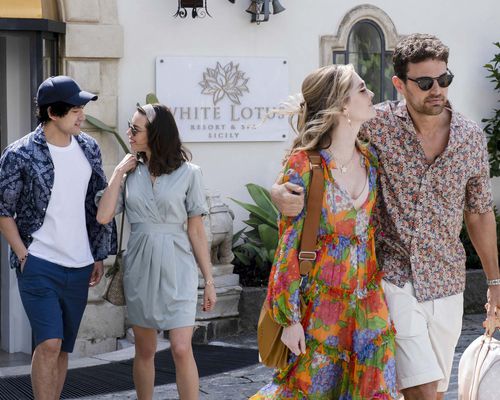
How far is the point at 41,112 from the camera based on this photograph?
240 inches

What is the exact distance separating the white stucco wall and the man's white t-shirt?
3219mm

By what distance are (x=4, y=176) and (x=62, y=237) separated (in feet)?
1.39

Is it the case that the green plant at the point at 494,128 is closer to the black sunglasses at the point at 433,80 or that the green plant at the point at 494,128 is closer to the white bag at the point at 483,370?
the white bag at the point at 483,370

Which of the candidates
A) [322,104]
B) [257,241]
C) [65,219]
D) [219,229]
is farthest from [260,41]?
[322,104]

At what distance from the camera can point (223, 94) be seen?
9.73 meters

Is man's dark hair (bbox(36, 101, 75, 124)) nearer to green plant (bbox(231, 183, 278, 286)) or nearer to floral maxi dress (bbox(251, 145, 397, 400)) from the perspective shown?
floral maxi dress (bbox(251, 145, 397, 400))

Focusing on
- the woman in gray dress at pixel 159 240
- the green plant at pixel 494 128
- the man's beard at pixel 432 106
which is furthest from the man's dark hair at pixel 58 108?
the green plant at pixel 494 128

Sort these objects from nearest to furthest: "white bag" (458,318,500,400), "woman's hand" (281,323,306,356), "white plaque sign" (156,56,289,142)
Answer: "woman's hand" (281,323,306,356) < "white bag" (458,318,500,400) < "white plaque sign" (156,56,289,142)

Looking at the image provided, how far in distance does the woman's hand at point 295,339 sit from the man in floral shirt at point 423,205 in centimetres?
47

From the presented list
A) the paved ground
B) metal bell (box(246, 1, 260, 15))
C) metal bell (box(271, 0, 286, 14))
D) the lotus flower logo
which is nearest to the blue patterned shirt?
the paved ground

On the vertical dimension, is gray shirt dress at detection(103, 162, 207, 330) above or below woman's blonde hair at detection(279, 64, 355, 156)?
below

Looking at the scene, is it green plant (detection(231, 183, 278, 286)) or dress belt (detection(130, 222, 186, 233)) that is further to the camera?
green plant (detection(231, 183, 278, 286))

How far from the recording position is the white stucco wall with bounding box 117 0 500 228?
30.8 feet

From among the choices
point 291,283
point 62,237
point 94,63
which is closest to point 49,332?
point 62,237
